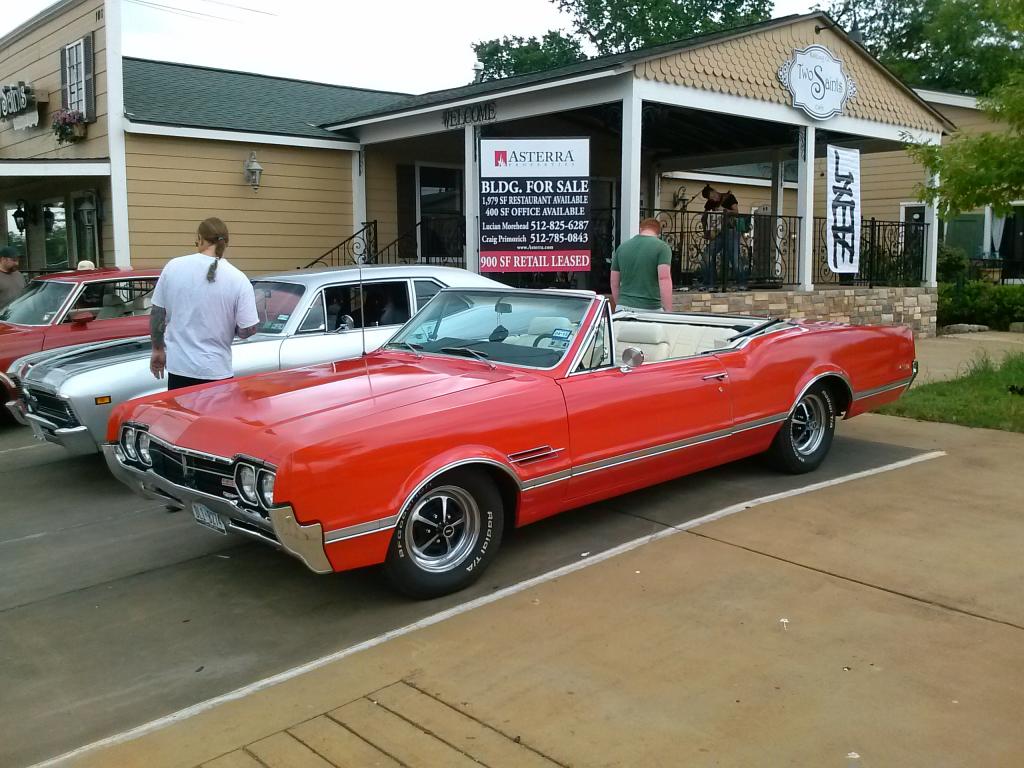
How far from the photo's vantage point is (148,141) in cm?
1260

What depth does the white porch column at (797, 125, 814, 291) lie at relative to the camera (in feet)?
44.4

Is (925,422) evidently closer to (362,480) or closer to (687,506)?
(687,506)

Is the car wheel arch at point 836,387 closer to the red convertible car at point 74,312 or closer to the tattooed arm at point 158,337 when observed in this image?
the tattooed arm at point 158,337

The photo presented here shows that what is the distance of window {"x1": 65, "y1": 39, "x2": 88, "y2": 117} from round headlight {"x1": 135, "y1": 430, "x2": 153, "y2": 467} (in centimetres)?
995

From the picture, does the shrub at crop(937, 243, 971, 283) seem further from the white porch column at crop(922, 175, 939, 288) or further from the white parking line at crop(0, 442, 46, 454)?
the white parking line at crop(0, 442, 46, 454)

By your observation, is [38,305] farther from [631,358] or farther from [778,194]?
[778,194]

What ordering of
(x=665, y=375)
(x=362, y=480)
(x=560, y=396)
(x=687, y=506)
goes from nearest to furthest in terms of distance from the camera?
(x=362, y=480) < (x=560, y=396) < (x=665, y=375) < (x=687, y=506)

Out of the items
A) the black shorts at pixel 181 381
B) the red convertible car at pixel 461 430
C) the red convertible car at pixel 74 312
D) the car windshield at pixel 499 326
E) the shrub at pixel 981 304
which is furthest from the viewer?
the shrub at pixel 981 304

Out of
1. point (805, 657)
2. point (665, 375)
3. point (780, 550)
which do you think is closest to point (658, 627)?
point (805, 657)

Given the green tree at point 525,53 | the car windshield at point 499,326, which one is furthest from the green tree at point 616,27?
the car windshield at point 499,326

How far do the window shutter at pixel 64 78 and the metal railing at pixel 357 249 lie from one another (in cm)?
422

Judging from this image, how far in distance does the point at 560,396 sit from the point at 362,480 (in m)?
1.29

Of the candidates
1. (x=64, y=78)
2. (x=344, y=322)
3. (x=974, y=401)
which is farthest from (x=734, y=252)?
(x=64, y=78)

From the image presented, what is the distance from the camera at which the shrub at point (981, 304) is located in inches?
664
